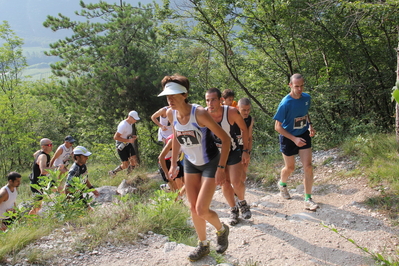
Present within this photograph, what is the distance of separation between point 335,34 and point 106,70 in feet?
25.4

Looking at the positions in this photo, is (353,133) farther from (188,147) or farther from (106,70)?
(106,70)

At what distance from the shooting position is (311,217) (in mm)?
4617

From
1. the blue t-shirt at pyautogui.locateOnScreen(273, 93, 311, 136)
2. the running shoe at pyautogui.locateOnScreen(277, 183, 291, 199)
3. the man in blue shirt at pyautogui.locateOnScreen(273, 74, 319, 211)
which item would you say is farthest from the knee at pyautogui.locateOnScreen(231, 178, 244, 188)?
the running shoe at pyautogui.locateOnScreen(277, 183, 291, 199)

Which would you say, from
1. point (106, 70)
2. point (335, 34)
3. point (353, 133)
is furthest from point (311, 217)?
point (106, 70)

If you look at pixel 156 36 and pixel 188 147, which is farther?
pixel 156 36

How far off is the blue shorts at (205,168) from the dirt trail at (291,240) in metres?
0.95

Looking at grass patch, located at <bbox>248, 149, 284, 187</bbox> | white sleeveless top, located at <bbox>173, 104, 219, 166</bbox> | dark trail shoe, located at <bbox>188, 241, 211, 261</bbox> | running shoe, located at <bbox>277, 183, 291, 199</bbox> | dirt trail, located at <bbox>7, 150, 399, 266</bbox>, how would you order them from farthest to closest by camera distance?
grass patch, located at <bbox>248, 149, 284, 187</bbox>, running shoe, located at <bbox>277, 183, 291, 199</bbox>, dirt trail, located at <bbox>7, 150, 399, 266</bbox>, dark trail shoe, located at <bbox>188, 241, 211, 261</bbox>, white sleeveless top, located at <bbox>173, 104, 219, 166</bbox>

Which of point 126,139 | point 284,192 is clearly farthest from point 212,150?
point 126,139

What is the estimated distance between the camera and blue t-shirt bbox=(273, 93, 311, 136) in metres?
4.83

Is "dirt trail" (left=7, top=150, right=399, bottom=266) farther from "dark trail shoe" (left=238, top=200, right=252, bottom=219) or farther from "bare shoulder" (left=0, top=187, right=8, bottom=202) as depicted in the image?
"bare shoulder" (left=0, top=187, right=8, bottom=202)

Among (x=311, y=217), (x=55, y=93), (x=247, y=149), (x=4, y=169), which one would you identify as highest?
(x=55, y=93)

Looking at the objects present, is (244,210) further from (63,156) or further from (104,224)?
(63,156)

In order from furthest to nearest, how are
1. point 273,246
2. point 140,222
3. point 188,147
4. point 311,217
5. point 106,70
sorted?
point 106,70 → point 311,217 → point 140,222 → point 273,246 → point 188,147

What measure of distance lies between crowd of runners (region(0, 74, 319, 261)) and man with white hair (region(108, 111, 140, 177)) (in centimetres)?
135
